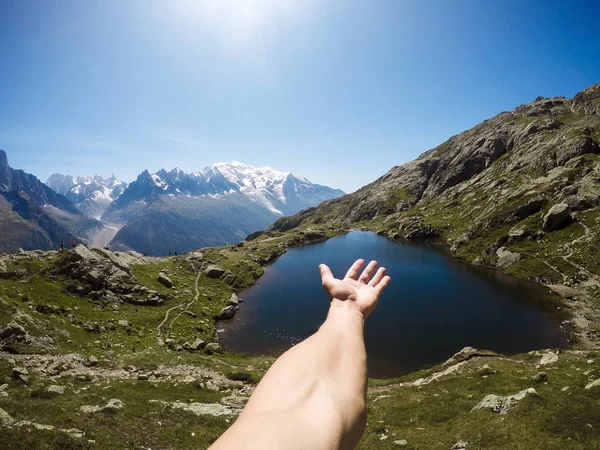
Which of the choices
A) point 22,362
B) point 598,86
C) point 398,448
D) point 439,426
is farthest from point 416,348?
point 598,86

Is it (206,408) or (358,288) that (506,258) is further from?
(358,288)

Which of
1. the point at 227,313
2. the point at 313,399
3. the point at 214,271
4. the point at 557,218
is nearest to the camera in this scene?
the point at 313,399

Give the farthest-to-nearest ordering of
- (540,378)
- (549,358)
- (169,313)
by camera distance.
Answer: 1. (169,313)
2. (549,358)
3. (540,378)

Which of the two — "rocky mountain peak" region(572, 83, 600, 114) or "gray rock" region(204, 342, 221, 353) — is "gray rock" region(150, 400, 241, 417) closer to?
"gray rock" region(204, 342, 221, 353)

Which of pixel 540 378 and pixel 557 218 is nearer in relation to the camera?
pixel 540 378

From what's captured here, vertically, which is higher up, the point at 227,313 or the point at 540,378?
the point at 227,313

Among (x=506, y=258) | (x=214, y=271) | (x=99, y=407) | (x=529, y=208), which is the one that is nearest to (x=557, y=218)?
(x=529, y=208)

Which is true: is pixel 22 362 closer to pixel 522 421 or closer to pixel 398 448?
pixel 398 448
